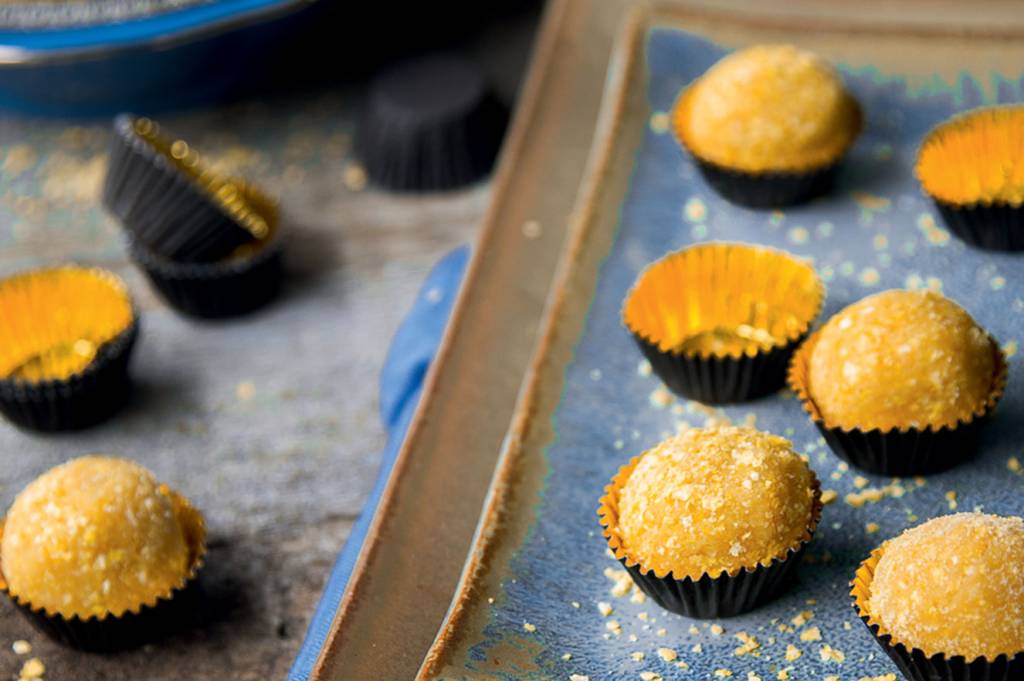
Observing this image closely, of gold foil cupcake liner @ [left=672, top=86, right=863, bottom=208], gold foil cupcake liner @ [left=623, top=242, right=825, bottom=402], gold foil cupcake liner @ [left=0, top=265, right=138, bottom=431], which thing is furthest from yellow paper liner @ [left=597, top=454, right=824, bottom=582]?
gold foil cupcake liner @ [left=0, top=265, right=138, bottom=431]

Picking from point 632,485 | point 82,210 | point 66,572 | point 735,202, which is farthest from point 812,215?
point 82,210

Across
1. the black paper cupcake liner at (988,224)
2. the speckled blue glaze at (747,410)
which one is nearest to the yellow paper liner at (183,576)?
the speckled blue glaze at (747,410)

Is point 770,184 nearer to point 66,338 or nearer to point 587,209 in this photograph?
point 587,209

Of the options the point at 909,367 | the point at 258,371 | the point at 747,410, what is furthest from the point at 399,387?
the point at 909,367

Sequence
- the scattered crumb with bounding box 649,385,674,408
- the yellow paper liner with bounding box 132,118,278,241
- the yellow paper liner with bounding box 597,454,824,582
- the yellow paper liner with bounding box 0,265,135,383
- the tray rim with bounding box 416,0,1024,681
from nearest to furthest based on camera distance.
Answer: the yellow paper liner with bounding box 597,454,824,582 → the tray rim with bounding box 416,0,1024,681 → the scattered crumb with bounding box 649,385,674,408 → the yellow paper liner with bounding box 0,265,135,383 → the yellow paper liner with bounding box 132,118,278,241

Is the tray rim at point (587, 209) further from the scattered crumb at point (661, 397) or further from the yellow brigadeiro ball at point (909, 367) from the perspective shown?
the yellow brigadeiro ball at point (909, 367)

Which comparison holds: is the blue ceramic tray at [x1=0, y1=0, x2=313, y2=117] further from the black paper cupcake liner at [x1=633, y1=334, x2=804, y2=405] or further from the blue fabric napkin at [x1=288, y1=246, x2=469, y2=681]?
the black paper cupcake liner at [x1=633, y1=334, x2=804, y2=405]
